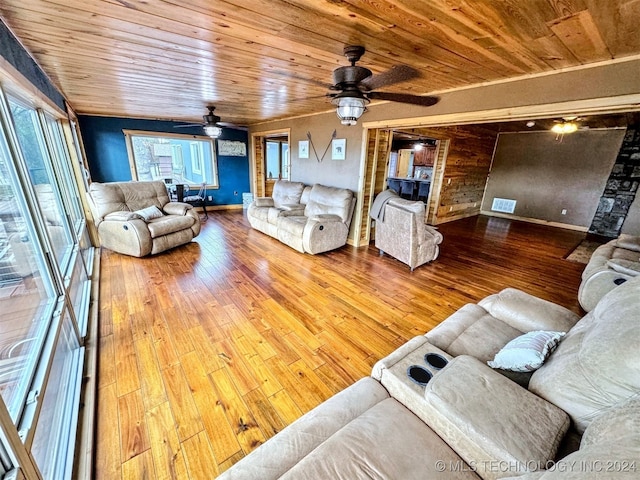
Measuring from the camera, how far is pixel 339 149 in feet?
14.1

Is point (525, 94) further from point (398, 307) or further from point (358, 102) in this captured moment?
point (398, 307)

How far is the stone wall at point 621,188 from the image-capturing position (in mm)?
5094

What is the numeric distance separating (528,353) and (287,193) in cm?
445

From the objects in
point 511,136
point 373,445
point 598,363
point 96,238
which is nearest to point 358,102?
point 598,363

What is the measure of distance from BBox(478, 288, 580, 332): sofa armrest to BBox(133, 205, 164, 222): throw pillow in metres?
4.22

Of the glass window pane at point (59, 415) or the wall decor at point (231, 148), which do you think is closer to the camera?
the glass window pane at point (59, 415)

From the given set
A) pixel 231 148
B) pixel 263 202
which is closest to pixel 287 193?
pixel 263 202

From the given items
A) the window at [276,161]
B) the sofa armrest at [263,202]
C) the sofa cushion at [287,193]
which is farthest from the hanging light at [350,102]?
the window at [276,161]

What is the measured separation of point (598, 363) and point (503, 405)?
1.05 feet

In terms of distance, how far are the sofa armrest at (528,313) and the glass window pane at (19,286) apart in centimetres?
252

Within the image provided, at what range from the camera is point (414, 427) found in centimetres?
98

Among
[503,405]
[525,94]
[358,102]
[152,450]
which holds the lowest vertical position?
[152,450]

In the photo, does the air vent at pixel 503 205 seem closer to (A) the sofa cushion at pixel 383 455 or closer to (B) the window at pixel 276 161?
(B) the window at pixel 276 161

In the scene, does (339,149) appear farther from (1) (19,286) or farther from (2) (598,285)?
(1) (19,286)
